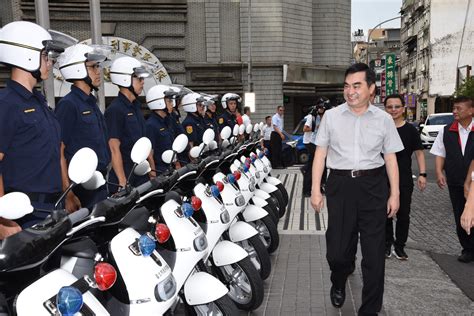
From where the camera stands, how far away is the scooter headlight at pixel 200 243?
3116mm

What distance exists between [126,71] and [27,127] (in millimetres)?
2132

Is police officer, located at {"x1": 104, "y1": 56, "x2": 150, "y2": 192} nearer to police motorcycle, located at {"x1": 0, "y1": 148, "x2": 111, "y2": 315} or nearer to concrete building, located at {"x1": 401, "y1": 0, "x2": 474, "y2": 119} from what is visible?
police motorcycle, located at {"x1": 0, "y1": 148, "x2": 111, "y2": 315}

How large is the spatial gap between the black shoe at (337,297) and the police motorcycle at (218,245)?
692 millimetres

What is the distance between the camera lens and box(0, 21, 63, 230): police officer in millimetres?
3093

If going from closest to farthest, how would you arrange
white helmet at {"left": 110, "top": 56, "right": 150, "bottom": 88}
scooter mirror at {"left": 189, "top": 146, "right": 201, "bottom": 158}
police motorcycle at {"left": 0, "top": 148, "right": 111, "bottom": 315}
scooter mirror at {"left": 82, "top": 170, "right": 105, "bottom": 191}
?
police motorcycle at {"left": 0, "top": 148, "right": 111, "bottom": 315} < scooter mirror at {"left": 82, "top": 170, "right": 105, "bottom": 191} < scooter mirror at {"left": 189, "top": 146, "right": 201, "bottom": 158} < white helmet at {"left": 110, "top": 56, "right": 150, "bottom": 88}

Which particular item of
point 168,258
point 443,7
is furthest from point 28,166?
point 443,7

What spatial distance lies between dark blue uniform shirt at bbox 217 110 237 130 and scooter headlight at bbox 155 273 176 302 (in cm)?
612

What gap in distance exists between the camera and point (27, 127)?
3139 mm

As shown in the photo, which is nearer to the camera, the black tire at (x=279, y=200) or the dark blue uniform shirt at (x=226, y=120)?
the black tire at (x=279, y=200)

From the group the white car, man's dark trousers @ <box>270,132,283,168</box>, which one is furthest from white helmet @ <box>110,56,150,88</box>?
the white car

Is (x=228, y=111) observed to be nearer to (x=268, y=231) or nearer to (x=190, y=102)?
(x=190, y=102)

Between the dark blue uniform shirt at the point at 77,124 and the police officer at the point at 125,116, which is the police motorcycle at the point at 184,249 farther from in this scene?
the police officer at the point at 125,116

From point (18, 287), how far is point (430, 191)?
10087 mm

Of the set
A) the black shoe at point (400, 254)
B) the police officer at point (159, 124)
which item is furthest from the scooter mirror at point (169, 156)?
the black shoe at point (400, 254)
